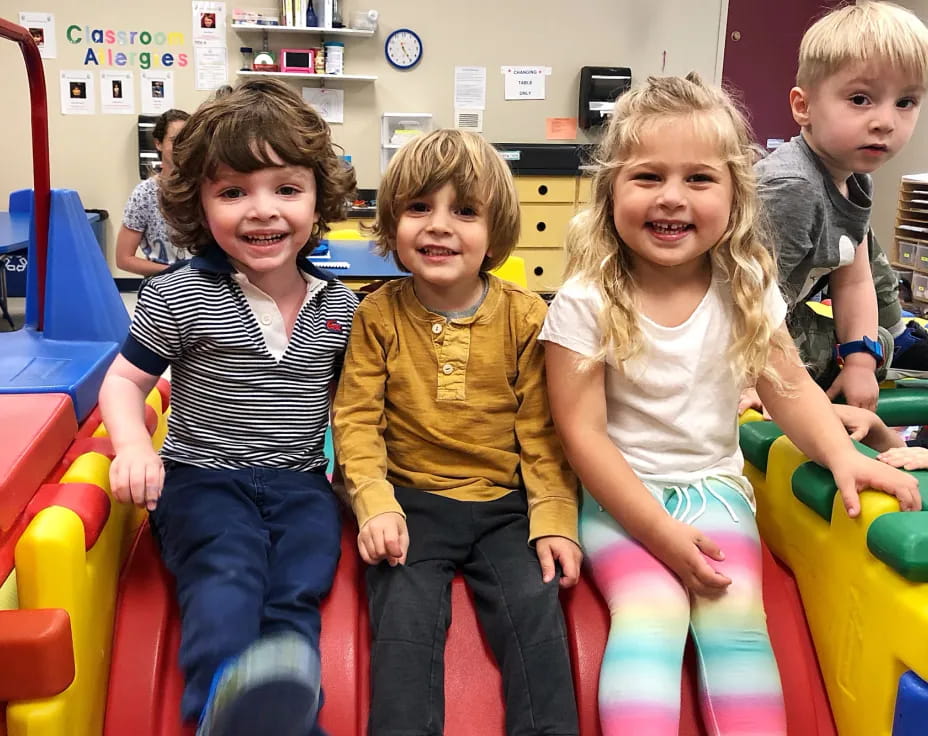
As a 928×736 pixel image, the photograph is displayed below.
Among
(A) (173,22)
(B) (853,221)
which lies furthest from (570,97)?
(B) (853,221)

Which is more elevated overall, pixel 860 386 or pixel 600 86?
pixel 600 86

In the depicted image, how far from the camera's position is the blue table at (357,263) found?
248cm

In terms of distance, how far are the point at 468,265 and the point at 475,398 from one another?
196 mm

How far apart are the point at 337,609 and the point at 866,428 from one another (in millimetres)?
869

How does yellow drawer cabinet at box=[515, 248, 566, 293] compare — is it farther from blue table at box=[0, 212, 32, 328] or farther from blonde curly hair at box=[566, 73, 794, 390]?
blonde curly hair at box=[566, 73, 794, 390]

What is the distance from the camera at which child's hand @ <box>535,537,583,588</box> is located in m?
1.13

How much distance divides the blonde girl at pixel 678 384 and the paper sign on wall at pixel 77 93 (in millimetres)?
4670

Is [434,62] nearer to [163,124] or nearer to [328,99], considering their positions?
[328,99]

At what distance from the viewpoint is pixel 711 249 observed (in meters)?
1.25

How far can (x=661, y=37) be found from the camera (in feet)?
18.0

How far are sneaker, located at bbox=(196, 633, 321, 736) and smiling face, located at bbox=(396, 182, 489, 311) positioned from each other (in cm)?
58

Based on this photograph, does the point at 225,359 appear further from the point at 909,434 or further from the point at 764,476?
the point at 909,434

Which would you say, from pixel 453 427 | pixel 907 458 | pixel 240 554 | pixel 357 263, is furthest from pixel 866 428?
pixel 357 263

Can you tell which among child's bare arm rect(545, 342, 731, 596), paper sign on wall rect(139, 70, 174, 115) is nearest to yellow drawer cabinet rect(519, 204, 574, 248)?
paper sign on wall rect(139, 70, 174, 115)
